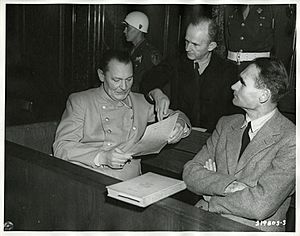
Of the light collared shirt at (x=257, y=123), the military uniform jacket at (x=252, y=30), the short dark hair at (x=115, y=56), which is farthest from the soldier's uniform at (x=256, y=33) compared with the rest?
the short dark hair at (x=115, y=56)

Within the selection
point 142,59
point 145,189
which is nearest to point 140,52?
point 142,59

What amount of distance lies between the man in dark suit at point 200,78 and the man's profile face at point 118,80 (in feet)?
0.16

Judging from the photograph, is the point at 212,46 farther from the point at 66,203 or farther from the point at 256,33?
the point at 66,203

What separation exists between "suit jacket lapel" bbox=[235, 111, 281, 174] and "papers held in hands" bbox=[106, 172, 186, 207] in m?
0.14

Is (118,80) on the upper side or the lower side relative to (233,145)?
upper

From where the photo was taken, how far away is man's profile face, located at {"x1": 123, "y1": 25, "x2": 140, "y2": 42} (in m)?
0.99

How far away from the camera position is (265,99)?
2.86 ft

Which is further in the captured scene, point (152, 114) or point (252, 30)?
point (152, 114)

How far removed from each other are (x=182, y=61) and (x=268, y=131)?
0.28m

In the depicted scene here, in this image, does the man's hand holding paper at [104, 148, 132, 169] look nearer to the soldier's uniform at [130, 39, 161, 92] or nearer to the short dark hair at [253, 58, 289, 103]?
the soldier's uniform at [130, 39, 161, 92]

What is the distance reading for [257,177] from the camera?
0.86 meters

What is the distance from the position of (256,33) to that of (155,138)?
35cm

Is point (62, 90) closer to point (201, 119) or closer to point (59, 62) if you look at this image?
point (59, 62)

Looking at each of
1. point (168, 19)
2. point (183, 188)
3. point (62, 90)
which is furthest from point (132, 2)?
point (183, 188)
